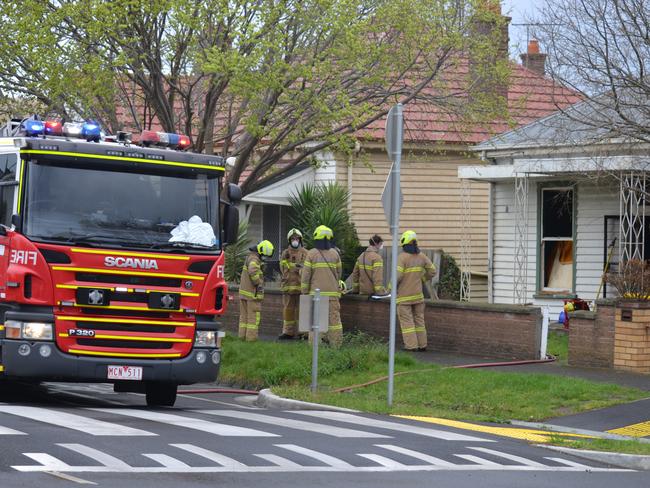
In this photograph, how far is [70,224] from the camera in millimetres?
12922

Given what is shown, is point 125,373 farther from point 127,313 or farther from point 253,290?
point 253,290

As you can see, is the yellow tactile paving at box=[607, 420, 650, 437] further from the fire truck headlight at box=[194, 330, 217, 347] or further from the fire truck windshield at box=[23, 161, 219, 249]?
the fire truck windshield at box=[23, 161, 219, 249]

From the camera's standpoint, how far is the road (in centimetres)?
873

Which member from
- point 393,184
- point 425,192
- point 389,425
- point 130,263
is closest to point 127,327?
point 130,263

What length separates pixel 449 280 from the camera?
27.9m

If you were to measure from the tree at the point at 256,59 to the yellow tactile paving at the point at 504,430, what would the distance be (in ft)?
22.3

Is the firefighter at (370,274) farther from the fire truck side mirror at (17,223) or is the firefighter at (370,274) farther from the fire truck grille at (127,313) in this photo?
the fire truck side mirror at (17,223)

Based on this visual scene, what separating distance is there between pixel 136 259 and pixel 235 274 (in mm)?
14860

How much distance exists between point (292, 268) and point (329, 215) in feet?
18.6

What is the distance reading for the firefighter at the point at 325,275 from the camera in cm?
1956

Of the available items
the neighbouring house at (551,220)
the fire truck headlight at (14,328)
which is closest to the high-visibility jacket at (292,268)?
the neighbouring house at (551,220)

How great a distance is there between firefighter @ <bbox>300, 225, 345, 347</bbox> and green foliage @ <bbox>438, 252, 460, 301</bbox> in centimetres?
Result: 821

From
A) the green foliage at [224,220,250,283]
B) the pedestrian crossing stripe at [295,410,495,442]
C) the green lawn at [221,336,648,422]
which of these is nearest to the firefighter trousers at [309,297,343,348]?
the green lawn at [221,336,648,422]

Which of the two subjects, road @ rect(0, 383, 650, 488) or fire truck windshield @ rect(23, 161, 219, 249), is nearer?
road @ rect(0, 383, 650, 488)
